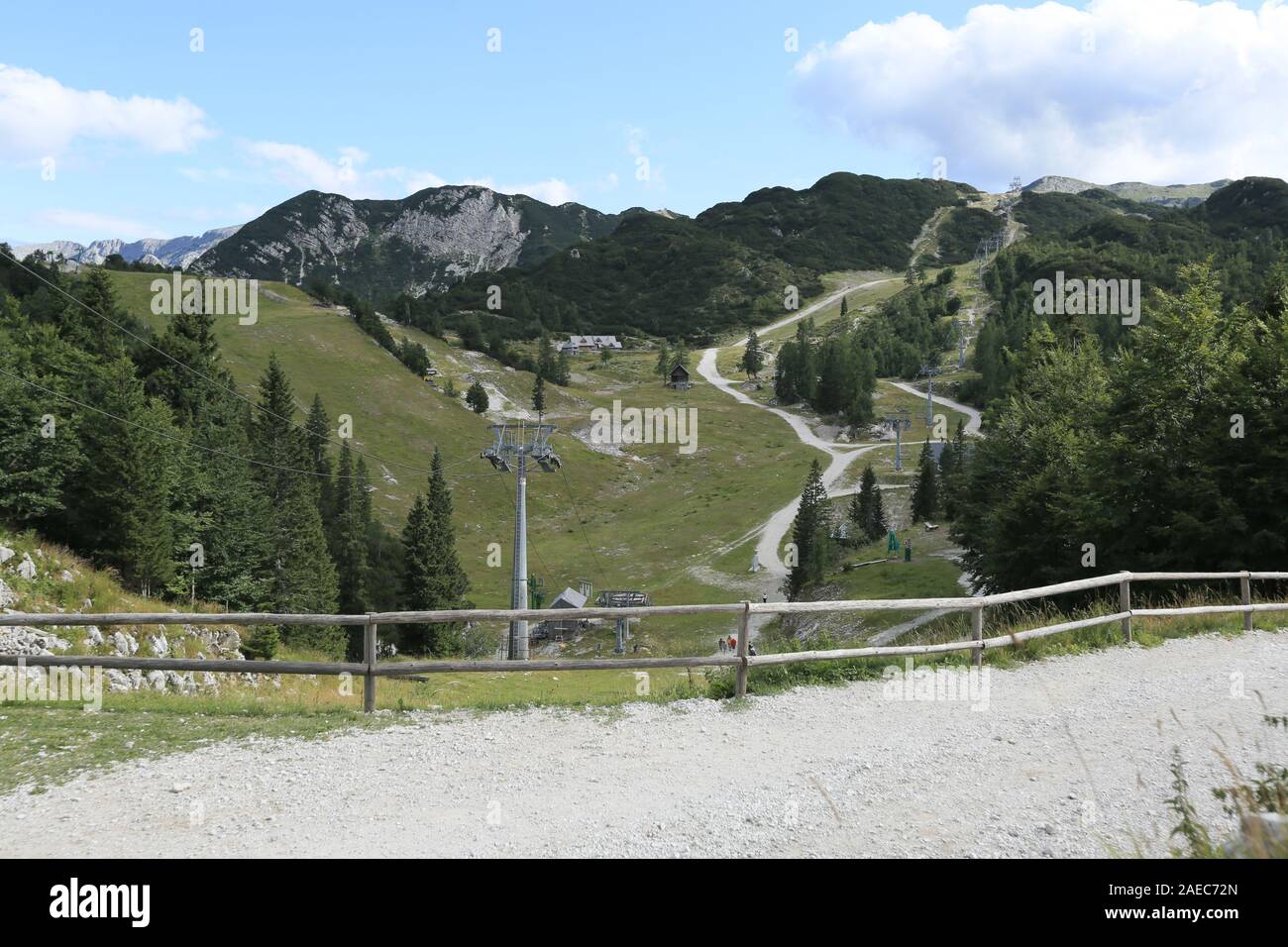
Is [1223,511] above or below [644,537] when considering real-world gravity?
above

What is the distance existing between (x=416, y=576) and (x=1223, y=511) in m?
A: 56.5

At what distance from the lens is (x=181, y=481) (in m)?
50.9

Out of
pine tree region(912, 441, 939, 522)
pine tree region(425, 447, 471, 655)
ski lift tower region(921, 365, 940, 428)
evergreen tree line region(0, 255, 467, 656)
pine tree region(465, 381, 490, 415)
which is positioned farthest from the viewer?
pine tree region(465, 381, 490, 415)

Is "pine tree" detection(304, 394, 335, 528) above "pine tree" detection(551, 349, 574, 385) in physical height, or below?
below

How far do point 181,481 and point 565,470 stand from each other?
7301 centimetres

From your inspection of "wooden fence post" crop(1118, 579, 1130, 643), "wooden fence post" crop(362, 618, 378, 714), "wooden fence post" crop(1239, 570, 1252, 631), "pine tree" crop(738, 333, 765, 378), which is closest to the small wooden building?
"wooden fence post" crop(1239, 570, 1252, 631)

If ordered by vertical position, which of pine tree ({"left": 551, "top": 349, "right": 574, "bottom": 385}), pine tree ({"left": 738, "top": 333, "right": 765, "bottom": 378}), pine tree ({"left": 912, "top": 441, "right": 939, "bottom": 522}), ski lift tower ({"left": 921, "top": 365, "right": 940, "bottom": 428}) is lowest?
pine tree ({"left": 912, "top": 441, "right": 939, "bottom": 522})

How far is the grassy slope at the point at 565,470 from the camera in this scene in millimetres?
91062

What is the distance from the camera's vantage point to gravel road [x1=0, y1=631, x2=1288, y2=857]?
7434 mm

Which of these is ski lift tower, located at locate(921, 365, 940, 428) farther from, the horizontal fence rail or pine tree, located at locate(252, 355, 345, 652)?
the horizontal fence rail

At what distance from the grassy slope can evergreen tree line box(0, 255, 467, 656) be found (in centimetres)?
1272
